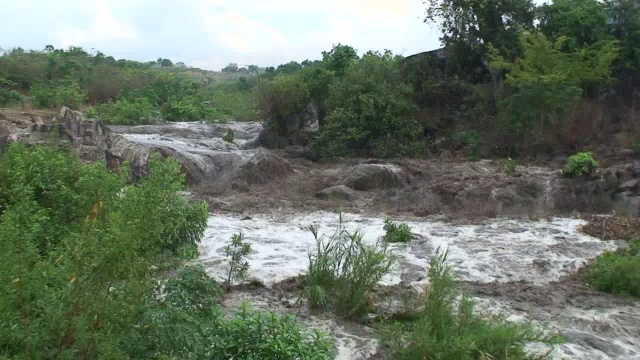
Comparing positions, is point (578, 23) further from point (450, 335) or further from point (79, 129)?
point (450, 335)

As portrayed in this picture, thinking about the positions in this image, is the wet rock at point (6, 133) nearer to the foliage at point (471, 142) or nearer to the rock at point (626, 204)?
the rock at point (626, 204)

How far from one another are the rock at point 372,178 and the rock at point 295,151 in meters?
4.38

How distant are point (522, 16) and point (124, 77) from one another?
1950 cm

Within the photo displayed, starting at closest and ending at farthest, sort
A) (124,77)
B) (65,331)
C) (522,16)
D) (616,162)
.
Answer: (65,331), (616,162), (522,16), (124,77)

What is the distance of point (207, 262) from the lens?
329 inches

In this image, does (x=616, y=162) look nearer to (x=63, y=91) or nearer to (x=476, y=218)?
(x=476, y=218)

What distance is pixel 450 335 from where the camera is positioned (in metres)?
4.84

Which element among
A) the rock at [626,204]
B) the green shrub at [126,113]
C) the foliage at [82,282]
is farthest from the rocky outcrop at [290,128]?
the foliage at [82,282]

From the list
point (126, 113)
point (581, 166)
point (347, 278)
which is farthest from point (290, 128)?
point (347, 278)

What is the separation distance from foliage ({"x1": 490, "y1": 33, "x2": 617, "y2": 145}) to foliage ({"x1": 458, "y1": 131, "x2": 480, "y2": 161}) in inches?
38.3

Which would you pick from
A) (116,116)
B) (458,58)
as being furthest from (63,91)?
(458,58)

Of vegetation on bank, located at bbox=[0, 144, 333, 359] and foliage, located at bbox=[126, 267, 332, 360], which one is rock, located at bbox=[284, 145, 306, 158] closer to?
vegetation on bank, located at bbox=[0, 144, 333, 359]

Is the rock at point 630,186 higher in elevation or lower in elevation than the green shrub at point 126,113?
lower

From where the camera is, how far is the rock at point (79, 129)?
12.1 meters
